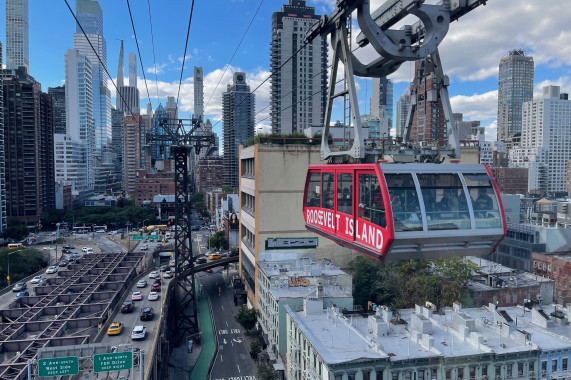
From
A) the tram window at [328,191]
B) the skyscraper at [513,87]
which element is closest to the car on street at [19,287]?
the tram window at [328,191]

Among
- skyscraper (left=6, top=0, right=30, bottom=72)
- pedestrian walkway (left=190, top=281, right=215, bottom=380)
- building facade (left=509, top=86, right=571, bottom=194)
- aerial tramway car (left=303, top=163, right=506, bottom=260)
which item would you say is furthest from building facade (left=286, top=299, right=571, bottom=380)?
skyscraper (left=6, top=0, right=30, bottom=72)

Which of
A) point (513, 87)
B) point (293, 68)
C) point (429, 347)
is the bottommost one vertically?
point (429, 347)

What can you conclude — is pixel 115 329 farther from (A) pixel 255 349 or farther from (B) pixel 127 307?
(A) pixel 255 349

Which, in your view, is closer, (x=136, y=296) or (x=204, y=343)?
(x=204, y=343)

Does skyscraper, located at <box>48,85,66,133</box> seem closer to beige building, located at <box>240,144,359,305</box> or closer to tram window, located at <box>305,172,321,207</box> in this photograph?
beige building, located at <box>240,144,359,305</box>

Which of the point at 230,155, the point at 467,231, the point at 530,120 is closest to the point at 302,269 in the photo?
the point at 467,231

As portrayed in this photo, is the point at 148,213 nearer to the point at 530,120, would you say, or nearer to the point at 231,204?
the point at 231,204

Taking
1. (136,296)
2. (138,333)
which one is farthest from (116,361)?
(136,296)
